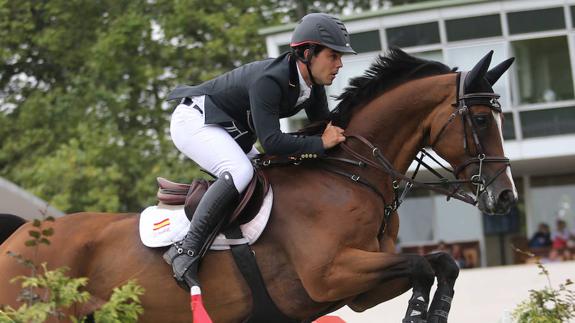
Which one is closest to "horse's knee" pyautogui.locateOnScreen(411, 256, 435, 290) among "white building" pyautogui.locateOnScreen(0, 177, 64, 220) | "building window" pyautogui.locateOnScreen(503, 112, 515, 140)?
"white building" pyautogui.locateOnScreen(0, 177, 64, 220)

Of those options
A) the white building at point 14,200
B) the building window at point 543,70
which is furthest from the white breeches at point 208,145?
the building window at point 543,70

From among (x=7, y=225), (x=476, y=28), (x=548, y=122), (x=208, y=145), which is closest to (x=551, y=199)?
(x=548, y=122)

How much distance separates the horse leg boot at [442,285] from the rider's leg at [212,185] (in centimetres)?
127

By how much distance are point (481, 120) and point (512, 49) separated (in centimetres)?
1679

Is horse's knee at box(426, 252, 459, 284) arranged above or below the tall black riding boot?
below

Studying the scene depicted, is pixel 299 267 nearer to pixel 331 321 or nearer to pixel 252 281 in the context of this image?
pixel 252 281

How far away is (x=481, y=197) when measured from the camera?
5.78 m

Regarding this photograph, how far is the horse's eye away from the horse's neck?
274 mm

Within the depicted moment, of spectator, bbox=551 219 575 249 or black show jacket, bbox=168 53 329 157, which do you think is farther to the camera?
spectator, bbox=551 219 575 249

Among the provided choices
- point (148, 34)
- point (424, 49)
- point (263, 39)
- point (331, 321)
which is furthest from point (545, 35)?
point (331, 321)

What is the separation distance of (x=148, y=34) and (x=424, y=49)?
7.08 m

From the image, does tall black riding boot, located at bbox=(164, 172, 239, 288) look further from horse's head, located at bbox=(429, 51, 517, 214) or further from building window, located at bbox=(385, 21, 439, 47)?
building window, located at bbox=(385, 21, 439, 47)

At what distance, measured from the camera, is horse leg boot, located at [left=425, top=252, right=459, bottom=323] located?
5.78 metres

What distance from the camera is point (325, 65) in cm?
594
